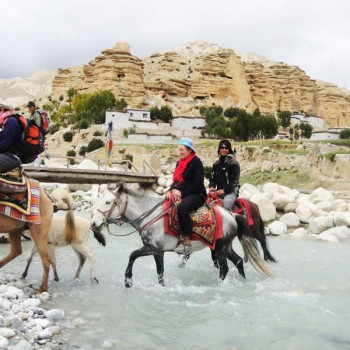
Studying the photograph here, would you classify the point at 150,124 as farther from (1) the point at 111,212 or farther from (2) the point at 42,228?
(2) the point at 42,228

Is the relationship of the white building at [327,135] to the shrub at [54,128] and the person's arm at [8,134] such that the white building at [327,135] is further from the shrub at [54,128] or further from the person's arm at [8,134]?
the person's arm at [8,134]

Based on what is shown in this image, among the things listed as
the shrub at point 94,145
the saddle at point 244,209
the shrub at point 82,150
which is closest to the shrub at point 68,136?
the shrub at point 82,150

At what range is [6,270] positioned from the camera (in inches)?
356

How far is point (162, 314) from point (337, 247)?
890 centimetres

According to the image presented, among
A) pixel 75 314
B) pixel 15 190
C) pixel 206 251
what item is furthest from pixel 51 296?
pixel 206 251

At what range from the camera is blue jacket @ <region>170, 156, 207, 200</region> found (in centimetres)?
798

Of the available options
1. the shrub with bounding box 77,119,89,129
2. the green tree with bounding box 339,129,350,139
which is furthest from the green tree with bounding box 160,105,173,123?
the green tree with bounding box 339,129,350,139

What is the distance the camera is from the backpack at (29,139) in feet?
22.4

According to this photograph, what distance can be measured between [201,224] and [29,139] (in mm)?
3503

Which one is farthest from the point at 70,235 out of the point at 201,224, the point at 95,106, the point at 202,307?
the point at 95,106

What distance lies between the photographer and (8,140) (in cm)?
659

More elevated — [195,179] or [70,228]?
[195,179]

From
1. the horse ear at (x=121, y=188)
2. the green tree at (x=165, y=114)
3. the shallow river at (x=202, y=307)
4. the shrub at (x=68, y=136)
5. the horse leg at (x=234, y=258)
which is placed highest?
the green tree at (x=165, y=114)

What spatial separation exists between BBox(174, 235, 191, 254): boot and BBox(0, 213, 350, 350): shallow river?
0.78 metres
